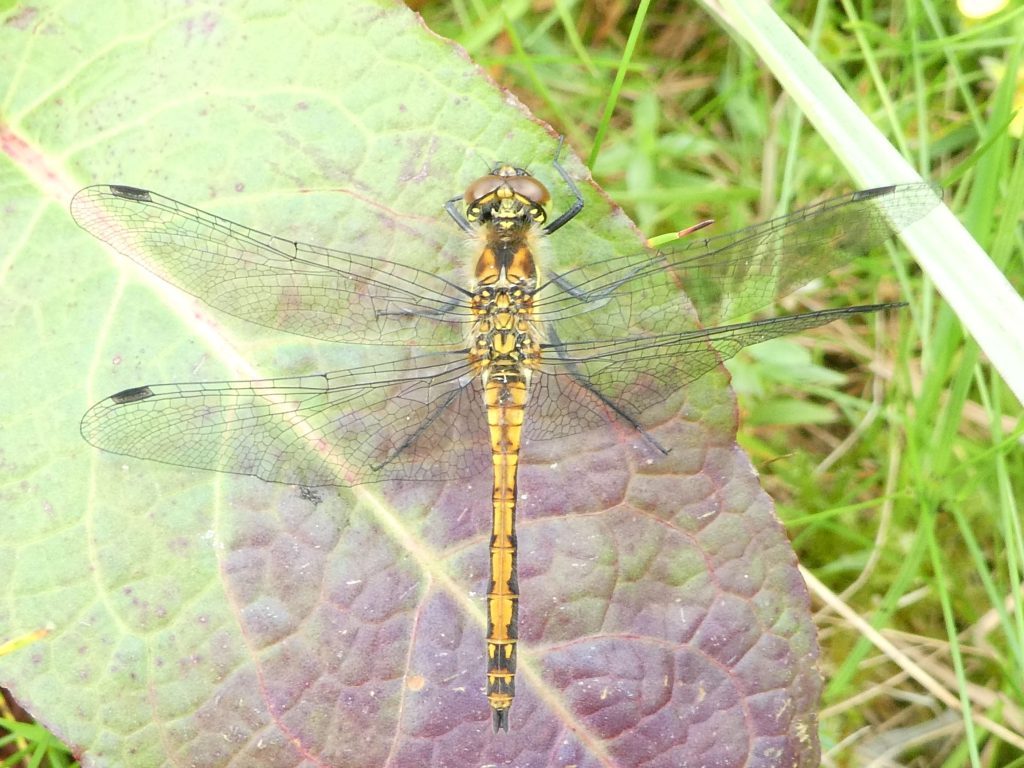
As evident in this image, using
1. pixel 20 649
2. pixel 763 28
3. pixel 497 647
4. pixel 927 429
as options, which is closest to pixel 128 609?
pixel 20 649

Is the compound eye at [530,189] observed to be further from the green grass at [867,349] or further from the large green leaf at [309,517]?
the green grass at [867,349]

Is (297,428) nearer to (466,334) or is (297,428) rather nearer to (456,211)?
(466,334)

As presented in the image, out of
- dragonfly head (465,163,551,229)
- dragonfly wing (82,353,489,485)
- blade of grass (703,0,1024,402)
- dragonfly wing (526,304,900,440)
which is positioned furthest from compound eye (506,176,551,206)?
blade of grass (703,0,1024,402)

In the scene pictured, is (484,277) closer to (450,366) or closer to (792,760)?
(450,366)

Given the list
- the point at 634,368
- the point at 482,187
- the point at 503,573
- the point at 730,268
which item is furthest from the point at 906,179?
the point at 503,573

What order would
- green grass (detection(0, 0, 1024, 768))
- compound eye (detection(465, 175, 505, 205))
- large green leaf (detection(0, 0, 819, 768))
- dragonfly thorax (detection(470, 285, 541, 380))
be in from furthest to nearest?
green grass (detection(0, 0, 1024, 768)), dragonfly thorax (detection(470, 285, 541, 380)), compound eye (detection(465, 175, 505, 205)), large green leaf (detection(0, 0, 819, 768))

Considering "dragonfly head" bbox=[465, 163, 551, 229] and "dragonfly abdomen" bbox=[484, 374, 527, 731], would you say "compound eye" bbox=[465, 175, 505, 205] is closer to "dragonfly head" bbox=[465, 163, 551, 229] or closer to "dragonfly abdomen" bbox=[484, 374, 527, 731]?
"dragonfly head" bbox=[465, 163, 551, 229]
